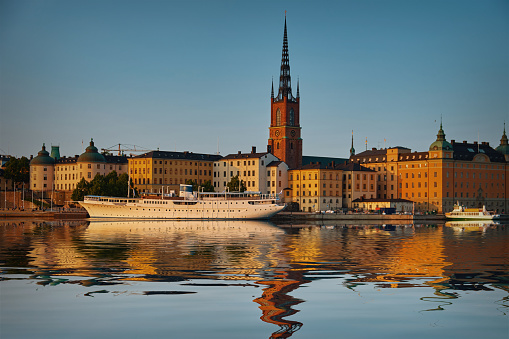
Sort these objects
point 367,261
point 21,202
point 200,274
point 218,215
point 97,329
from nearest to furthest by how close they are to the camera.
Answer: point 97,329 < point 200,274 < point 367,261 < point 218,215 < point 21,202

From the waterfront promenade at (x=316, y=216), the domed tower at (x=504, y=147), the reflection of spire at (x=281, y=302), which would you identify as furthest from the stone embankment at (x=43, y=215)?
the reflection of spire at (x=281, y=302)

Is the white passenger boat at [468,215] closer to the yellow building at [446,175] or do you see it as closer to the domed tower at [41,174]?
the yellow building at [446,175]

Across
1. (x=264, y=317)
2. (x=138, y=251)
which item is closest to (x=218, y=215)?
(x=138, y=251)

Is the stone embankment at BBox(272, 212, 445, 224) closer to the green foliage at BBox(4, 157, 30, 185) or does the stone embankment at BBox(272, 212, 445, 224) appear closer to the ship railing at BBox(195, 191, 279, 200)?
the ship railing at BBox(195, 191, 279, 200)

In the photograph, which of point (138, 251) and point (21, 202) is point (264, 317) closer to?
point (138, 251)

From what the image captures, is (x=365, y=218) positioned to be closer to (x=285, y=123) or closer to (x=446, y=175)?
(x=446, y=175)

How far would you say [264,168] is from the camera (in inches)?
6225

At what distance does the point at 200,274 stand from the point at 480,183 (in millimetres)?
131449

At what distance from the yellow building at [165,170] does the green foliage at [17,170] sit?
3090 centimetres

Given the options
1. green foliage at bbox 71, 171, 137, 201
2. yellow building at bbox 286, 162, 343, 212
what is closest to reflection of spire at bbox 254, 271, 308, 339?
green foliage at bbox 71, 171, 137, 201

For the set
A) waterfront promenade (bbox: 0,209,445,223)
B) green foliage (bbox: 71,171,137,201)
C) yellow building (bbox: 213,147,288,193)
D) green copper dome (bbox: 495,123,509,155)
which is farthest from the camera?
green copper dome (bbox: 495,123,509,155)

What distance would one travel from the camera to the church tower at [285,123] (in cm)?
16950

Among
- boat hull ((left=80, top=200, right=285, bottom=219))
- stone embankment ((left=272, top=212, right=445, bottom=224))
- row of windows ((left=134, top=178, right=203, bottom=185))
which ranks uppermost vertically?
row of windows ((left=134, top=178, right=203, bottom=185))

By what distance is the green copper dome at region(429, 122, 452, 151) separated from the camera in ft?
482
